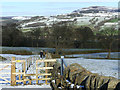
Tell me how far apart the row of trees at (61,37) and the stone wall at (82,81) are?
21.8m

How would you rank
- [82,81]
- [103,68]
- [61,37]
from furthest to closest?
[61,37] < [103,68] < [82,81]

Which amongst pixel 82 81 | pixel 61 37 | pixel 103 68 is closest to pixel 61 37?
pixel 61 37

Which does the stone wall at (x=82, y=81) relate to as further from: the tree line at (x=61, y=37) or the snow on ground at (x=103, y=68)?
the tree line at (x=61, y=37)

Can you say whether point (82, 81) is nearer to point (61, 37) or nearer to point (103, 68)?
point (103, 68)

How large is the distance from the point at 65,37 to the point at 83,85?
2939 centimetres

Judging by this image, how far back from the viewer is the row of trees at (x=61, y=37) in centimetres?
3244

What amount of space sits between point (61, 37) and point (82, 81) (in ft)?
96.4

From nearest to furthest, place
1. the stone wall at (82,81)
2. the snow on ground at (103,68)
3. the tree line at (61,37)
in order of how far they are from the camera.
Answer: the stone wall at (82,81) → the snow on ground at (103,68) → the tree line at (61,37)

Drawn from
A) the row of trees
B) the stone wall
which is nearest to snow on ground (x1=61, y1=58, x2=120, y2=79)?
the stone wall

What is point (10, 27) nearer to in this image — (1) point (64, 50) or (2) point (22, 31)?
(2) point (22, 31)

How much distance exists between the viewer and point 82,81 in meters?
7.68

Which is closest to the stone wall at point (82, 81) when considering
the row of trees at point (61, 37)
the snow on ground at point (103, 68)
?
the snow on ground at point (103, 68)

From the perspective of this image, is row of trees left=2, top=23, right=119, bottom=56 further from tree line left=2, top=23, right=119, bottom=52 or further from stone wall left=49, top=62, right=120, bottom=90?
stone wall left=49, top=62, right=120, bottom=90

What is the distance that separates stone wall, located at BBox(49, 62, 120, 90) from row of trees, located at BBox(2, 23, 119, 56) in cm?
2182
